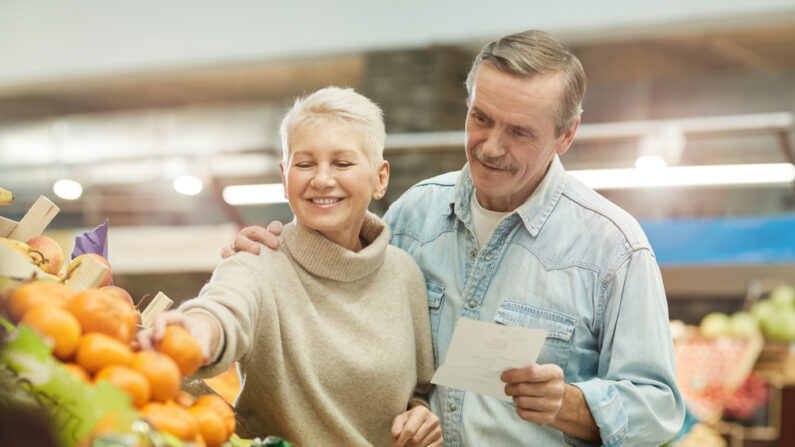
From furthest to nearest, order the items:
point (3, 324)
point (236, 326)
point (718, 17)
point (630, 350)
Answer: point (718, 17) → point (630, 350) → point (236, 326) → point (3, 324)

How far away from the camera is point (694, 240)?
4.60 m

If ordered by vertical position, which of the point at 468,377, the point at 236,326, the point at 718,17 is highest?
the point at 718,17

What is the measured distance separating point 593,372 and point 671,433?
205 millimetres

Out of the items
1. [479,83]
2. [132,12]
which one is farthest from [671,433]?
[132,12]

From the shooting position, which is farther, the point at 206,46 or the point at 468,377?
the point at 206,46

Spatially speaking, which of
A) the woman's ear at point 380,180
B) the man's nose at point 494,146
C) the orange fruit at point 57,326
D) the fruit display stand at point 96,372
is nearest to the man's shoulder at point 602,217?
the man's nose at point 494,146

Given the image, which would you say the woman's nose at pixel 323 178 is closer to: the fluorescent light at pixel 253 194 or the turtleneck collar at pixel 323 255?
the turtleneck collar at pixel 323 255

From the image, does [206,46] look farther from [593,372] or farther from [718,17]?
[593,372]

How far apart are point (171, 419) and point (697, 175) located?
3640 millimetres

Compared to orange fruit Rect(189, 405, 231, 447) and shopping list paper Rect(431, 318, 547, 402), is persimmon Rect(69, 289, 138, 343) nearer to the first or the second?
orange fruit Rect(189, 405, 231, 447)

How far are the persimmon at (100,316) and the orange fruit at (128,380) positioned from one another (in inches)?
2.8

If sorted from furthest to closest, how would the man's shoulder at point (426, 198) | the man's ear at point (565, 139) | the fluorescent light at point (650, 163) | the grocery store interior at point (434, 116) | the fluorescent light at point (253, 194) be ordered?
the fluorescent light at point (253, 194) < the grocery store interior at point (434, 116) < the fluorescent light at point (650, 163) < the man's shoulder at point (426, 198) < the man's ear at point (565, 139)

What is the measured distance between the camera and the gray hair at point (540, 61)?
6.06 feet

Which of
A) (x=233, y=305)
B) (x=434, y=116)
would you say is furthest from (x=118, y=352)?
(x=434, y=116)
